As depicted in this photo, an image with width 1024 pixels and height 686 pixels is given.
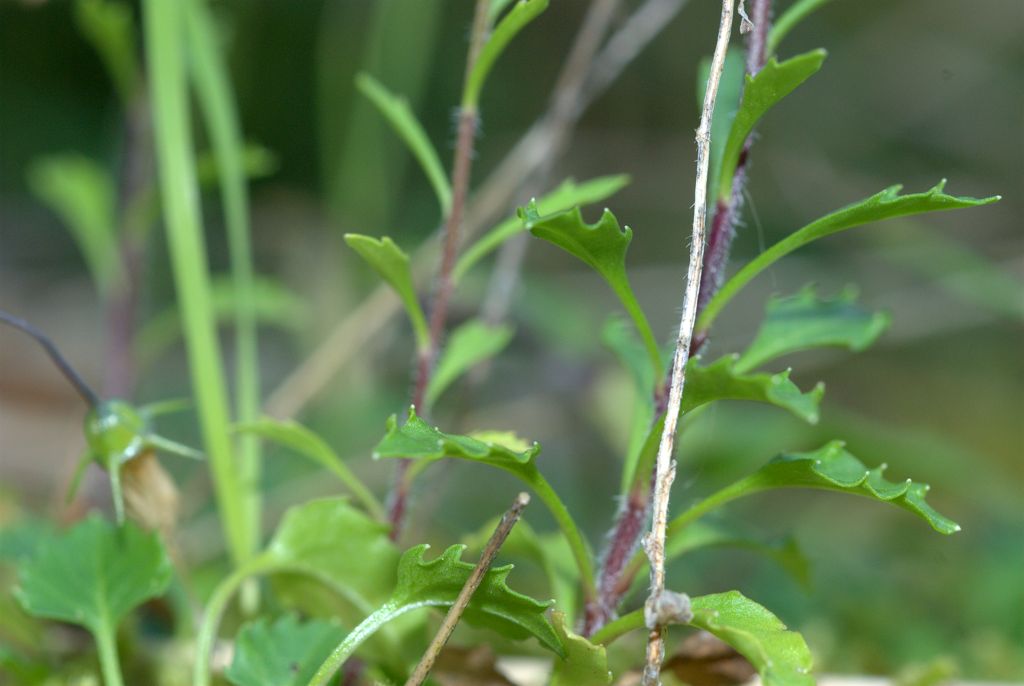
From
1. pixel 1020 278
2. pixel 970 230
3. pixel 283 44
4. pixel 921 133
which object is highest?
pixel 921 133

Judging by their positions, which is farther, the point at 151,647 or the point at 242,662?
the point at 151,647

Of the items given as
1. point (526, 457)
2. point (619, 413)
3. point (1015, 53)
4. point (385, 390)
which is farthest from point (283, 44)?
point (526, 457)

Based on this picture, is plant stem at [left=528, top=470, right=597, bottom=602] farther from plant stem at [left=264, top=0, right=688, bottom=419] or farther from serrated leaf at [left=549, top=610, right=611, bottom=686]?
plant stem at [left=264, top=0, right=688, bottom=419]

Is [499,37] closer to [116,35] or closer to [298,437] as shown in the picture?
[298,437]

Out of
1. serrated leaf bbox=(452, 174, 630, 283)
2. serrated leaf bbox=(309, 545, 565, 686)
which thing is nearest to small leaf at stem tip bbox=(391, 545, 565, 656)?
serrated leaf bbox=(309, 545, 565, 686)

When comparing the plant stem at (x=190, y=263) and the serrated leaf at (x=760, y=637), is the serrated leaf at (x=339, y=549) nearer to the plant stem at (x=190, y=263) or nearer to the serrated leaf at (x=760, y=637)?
the plant stem at (x=190, y=263)

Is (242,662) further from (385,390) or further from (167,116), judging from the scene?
(385,390)
